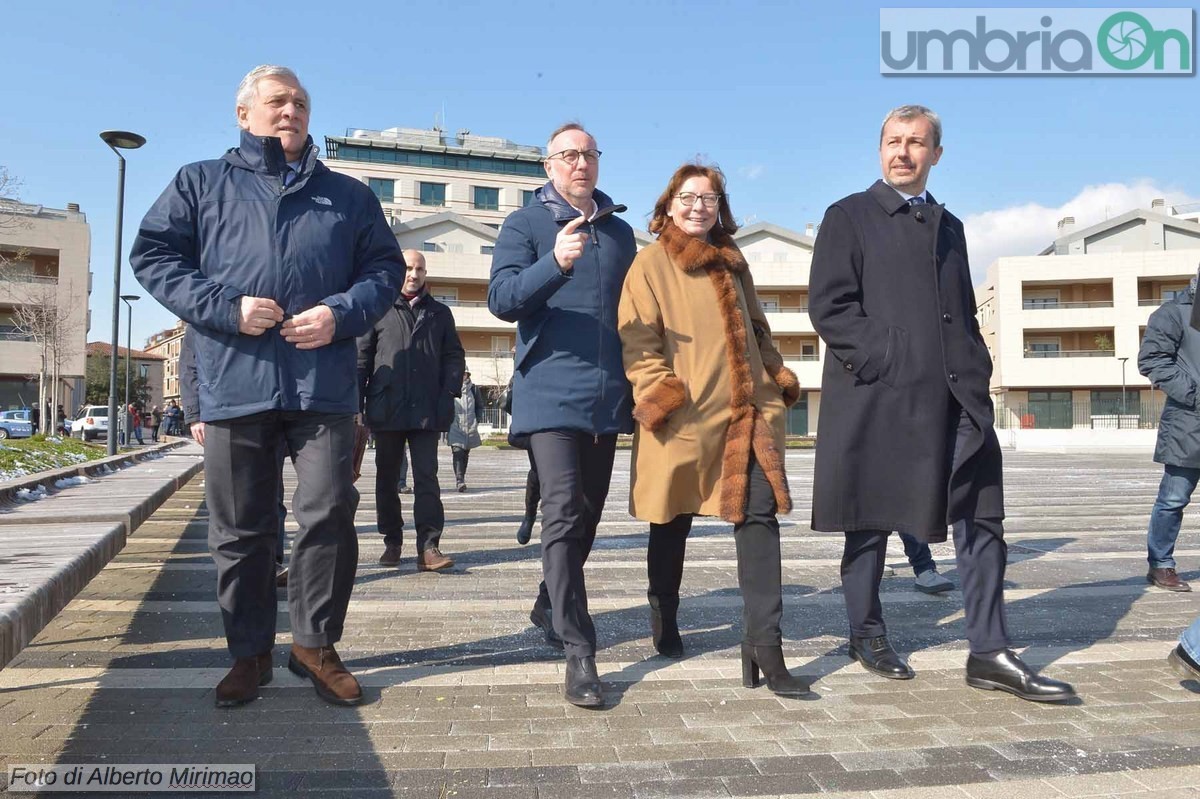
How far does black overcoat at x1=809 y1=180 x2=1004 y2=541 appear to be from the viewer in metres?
3.69

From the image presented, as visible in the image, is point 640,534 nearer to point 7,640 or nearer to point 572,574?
point 572,574

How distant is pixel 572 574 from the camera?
356cm

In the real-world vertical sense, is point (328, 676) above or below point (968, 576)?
below

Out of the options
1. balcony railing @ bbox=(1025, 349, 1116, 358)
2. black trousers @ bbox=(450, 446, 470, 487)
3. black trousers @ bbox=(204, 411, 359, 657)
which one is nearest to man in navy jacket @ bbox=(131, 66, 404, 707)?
black trousers @ bbox=(204, 411, 359, 657)

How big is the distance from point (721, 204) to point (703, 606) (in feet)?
7.68

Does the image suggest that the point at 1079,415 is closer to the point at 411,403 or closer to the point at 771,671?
the point at 411,403

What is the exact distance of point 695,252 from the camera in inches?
151

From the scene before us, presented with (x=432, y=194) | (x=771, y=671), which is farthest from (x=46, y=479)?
(x=432, y=194)

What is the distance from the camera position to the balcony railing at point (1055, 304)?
56.5 m

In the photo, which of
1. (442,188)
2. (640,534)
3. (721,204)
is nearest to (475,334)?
(442,188)

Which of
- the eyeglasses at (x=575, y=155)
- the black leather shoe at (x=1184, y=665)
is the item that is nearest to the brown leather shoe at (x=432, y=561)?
the eyeglasses at (x=575, y=155)

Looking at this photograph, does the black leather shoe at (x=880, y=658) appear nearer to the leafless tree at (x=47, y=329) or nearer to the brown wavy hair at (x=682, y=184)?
the brown wavy hair at (x=682, y=184)

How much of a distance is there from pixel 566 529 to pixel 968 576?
1629 mm

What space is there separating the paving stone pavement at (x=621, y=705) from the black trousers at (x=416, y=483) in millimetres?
453
